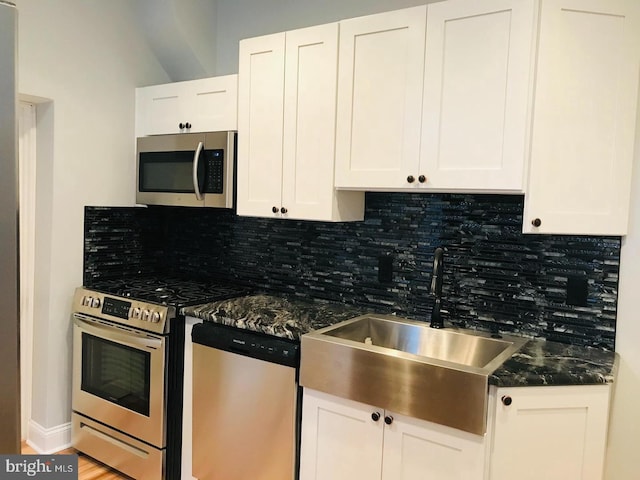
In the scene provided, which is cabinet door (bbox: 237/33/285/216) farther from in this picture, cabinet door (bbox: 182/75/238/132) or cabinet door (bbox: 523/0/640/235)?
cabinet door (bbox: 523/0/640/235)

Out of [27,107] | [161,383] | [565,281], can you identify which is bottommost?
[161,383]

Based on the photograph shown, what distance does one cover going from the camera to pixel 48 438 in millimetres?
2996

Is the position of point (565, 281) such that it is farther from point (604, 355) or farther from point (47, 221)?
point (47, 221)

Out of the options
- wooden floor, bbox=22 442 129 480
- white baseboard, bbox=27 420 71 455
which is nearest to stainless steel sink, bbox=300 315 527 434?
wooden floor, bbox=22 442 129 480

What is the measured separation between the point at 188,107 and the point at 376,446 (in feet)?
6.91

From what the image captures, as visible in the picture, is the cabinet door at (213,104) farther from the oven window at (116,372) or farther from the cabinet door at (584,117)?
the cabinet door at (584,117)

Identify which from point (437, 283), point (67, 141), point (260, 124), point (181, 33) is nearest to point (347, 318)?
point (437, 283)

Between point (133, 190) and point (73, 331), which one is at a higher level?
point (133, 190)

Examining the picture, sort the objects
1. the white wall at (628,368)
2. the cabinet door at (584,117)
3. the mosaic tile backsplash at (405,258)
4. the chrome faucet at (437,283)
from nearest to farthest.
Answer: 1. the cabinet door at (584,117)
2. the white wall at (628,368)
3. the mosaic tile backsplash at (405,258)
4. the chrome faucet at (437,283)

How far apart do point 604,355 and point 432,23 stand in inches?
58.6

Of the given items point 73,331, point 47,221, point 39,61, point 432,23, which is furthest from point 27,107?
point 432,23

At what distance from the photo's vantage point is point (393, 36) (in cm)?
219

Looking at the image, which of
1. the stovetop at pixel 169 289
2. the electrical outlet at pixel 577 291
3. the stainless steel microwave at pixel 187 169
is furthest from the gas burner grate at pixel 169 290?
the electrical outlet at pixel 577 291

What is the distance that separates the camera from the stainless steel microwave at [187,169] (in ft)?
9.05
